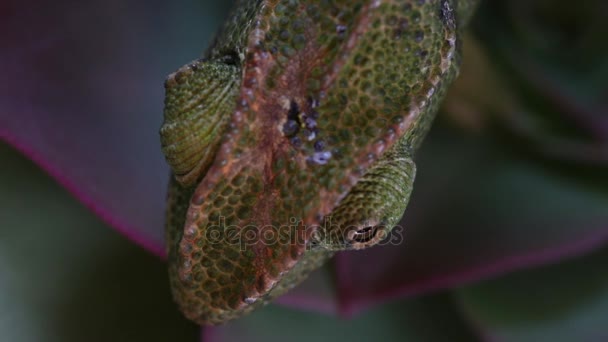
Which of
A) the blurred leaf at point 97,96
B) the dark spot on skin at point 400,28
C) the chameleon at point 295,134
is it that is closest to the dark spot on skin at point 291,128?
the chameleon at point 295,134

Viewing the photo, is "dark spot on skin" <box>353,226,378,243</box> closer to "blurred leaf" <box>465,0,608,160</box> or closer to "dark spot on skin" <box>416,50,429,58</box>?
"dark spot on skin" <box>416,50,429,58</box>

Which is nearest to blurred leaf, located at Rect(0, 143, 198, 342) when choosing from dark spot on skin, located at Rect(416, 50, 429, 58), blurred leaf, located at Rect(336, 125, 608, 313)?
blurred leaf, located at Rect(336, 125, 608, 313)

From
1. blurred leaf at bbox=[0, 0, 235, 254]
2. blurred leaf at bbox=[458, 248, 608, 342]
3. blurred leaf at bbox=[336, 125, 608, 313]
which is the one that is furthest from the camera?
A: blurred leaf at bbox=[458, 248, 608, 342]

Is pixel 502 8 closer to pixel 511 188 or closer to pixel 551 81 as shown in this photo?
pixel 551 81

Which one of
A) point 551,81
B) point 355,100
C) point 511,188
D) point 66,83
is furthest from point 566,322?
point 66,83

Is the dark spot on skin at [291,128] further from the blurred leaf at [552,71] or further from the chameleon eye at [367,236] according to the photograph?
the blurred leaf at [552,71]

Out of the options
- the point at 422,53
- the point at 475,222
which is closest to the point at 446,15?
the point at 422,53
